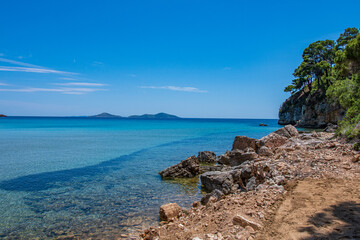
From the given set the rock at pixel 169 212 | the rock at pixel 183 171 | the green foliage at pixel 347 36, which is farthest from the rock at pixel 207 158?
the green foliage at pixel 347 36

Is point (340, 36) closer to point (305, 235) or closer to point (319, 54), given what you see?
point (319, 54)

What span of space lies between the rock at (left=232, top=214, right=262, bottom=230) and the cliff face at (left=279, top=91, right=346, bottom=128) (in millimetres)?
46678

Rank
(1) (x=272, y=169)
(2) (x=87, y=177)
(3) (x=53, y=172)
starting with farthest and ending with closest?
(3) (x=53, y=172) < (2) (x=87, y=177) < (1) (x=272, y=169)

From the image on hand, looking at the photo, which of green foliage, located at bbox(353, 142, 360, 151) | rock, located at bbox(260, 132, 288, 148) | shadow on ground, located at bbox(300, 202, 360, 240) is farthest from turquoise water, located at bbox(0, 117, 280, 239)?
rock, located at bbox(260, 132, 288, 148)

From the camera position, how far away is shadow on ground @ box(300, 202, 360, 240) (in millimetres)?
4793

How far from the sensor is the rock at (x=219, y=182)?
11469 mm

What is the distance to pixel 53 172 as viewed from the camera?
16.7m

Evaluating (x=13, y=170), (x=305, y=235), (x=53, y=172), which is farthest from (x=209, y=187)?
(x=13, y=170)

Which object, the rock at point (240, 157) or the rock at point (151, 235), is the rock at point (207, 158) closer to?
the rock at point (240, 157)

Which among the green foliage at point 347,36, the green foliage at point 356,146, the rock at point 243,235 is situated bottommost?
the rock at point 243,235

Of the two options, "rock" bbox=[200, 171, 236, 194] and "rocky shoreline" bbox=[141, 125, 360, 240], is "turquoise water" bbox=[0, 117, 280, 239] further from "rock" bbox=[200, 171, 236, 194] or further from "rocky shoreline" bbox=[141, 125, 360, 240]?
"rocky shoreline" bbox=[141, 125, 360, 240]

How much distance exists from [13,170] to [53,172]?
3.15 m

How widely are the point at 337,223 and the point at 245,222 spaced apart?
82.6 inches

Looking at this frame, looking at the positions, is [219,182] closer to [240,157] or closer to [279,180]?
[279,180]
